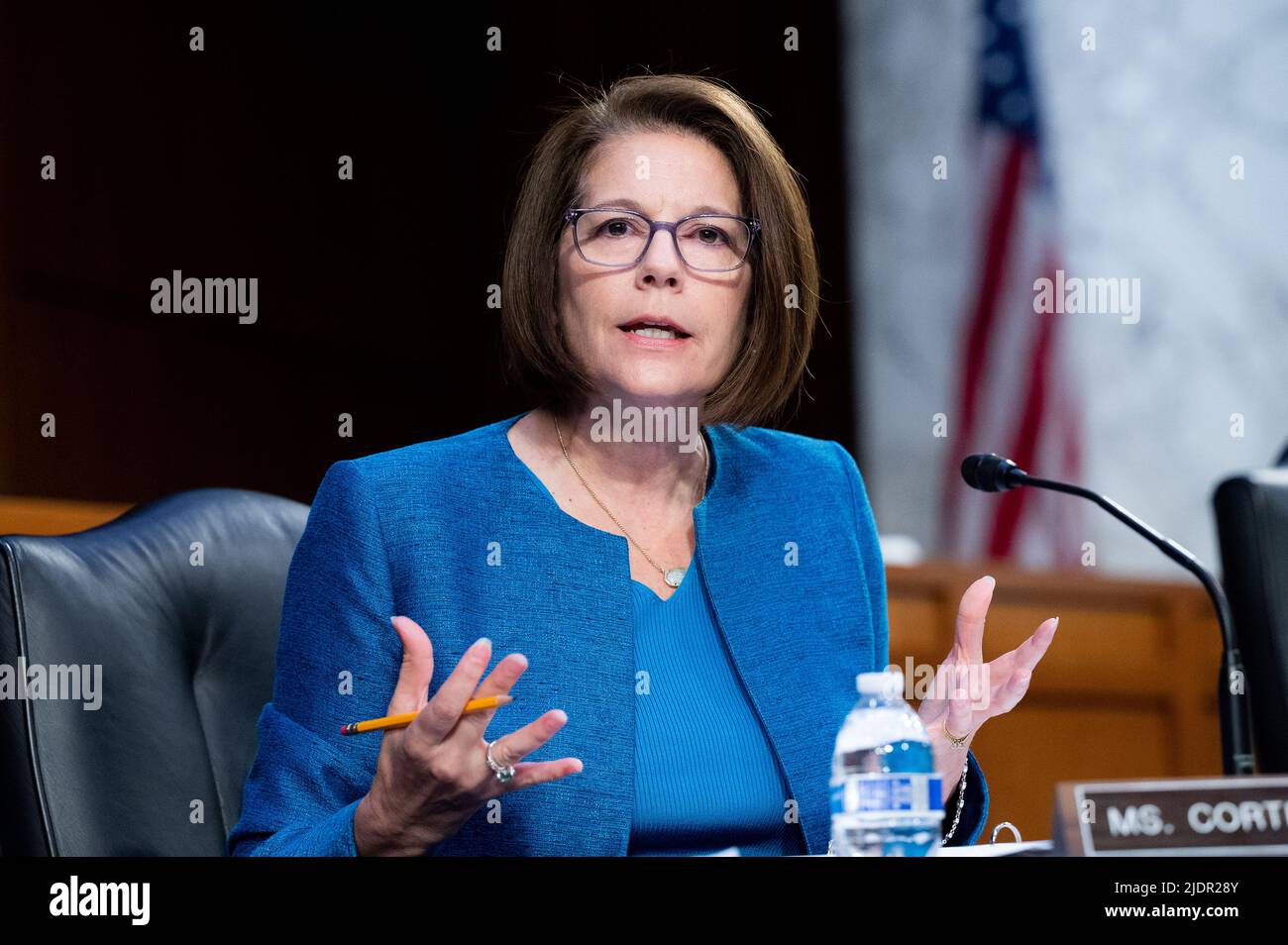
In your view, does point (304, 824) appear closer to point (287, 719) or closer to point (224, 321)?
point (287, 719)

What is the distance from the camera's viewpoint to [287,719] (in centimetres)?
121

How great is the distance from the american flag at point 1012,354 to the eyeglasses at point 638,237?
7.58 feet

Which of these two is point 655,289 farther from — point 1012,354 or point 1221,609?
point 1012,354

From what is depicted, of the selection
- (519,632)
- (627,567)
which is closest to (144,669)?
(519,632)

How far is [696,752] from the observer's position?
4.21 ft

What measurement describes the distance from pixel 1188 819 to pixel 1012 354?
3.10 metres

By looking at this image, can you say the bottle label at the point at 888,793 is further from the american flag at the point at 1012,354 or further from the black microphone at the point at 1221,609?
the american flag at the point at 1012,354

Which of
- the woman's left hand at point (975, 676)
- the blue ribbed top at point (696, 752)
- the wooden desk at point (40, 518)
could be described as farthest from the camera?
the wooden desk at point (40, 518)

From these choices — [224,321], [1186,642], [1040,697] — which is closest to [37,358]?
[224,321]

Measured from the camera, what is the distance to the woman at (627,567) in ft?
3.92

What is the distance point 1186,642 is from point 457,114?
2.38 m

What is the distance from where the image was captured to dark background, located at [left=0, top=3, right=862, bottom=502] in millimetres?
2779

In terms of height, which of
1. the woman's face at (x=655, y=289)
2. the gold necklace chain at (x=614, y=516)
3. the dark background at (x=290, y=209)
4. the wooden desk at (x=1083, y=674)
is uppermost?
the dark background at (x=290, y=209)

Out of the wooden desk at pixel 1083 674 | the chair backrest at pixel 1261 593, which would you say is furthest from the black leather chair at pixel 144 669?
the wooden desk at pixel 1083 674
